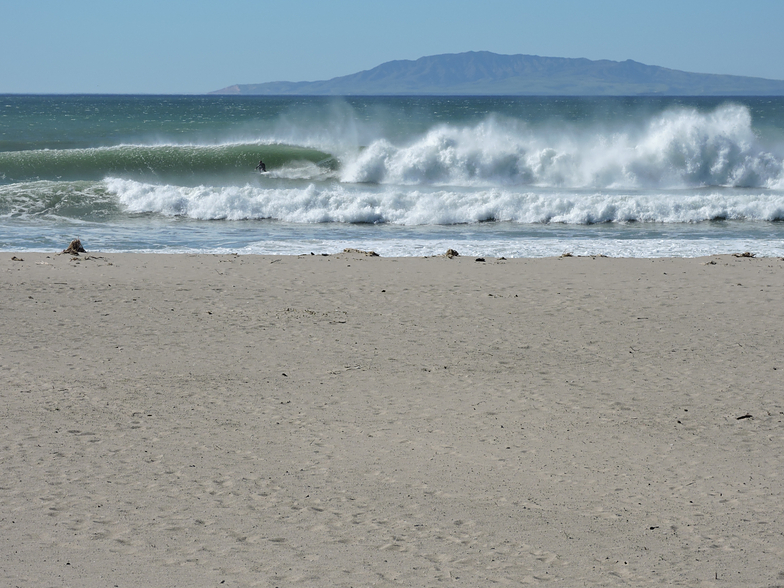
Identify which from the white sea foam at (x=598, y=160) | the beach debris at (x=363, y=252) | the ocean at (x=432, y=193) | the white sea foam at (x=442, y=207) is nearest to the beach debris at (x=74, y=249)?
the ocean at (x=432, y=193)

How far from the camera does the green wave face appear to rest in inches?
897

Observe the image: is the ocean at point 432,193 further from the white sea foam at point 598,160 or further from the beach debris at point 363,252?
the beach debris at point 363,252

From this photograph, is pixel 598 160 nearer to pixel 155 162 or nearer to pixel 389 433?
pixel 155 162

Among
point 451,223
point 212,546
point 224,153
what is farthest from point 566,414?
point 224,153

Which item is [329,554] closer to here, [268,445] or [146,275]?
[268,445]

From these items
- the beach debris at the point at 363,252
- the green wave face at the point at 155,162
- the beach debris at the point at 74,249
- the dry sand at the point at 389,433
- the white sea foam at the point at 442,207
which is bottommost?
the dry sand at the point at 389,433

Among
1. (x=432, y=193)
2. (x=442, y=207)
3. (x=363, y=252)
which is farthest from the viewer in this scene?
(x=432, y=193)

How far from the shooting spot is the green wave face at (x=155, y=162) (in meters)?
22.8

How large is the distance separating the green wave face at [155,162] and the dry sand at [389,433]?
48.2ft

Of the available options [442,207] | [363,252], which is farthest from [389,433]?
[442,207]

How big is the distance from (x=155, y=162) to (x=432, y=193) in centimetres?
1069

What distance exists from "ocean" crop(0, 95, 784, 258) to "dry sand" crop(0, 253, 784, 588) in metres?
4.05

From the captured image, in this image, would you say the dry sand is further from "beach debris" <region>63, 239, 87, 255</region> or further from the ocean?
the ocean

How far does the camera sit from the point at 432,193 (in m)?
17.7
